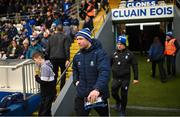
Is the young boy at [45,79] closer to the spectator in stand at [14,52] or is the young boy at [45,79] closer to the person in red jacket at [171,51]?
the spectator in stand at [14,52]

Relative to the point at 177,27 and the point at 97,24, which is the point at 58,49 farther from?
the point at 177,27

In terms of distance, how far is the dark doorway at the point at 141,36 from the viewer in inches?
816

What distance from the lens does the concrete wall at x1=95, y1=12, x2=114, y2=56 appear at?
15.7 meters

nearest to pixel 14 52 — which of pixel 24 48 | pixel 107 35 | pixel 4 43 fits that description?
pixel 24 48

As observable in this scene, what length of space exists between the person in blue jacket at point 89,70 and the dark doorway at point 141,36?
1487cm

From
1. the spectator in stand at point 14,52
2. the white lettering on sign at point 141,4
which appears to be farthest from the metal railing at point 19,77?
the white lettering on sign at point 141,4

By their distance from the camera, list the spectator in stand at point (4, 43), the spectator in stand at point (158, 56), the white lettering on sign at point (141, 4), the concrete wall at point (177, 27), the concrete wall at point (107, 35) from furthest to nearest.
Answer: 1. the white lettering on sign at point (141, 4)
2. the spectator in stand at point (4, 43)
3. the concrete wall at point (177, 27)
4. the concrete wall at point (107, 35)
5. the spectator in stand at point (158, 56)

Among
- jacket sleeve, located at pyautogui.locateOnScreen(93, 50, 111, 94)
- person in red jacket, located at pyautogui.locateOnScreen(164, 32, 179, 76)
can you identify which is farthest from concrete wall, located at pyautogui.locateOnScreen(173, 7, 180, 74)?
jacket sleeve, located at pyautogui.locateOnScreen(93, 50, 111, 94)

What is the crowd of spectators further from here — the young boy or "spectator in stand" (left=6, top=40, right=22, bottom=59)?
the young boy

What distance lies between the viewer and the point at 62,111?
9.26 m

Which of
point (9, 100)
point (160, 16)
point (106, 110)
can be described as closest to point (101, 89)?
point (106, 110)

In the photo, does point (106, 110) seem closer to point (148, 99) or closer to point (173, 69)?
point (148, 99)

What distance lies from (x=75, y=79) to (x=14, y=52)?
740 cm

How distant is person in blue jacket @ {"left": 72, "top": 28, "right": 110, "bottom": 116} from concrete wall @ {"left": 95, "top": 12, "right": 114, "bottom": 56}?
29.8ft
